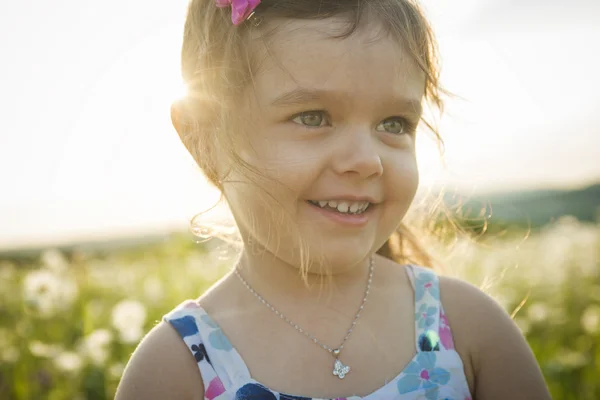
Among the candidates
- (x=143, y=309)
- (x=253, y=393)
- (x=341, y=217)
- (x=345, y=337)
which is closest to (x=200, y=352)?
(x=253, y=393)

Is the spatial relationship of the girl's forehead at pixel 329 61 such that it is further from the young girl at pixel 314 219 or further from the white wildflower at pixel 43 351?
the white wildflower at pixel 43 351

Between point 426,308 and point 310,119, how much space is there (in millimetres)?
730

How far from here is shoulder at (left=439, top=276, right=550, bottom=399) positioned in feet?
5.51

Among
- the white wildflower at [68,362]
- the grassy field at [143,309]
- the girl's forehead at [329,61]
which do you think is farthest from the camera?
the grassy field at [143,309]

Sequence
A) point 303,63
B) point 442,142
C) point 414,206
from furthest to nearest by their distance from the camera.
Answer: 1. point 414,206
2. point 442,142
3. point 303,63

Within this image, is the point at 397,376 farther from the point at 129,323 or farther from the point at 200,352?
the point at 129,323

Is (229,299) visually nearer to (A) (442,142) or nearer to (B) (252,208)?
(B) (252,208)

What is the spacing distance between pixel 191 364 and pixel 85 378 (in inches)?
68.0

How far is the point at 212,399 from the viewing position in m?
1.54

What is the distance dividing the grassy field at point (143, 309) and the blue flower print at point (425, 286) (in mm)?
295

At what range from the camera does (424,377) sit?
162cm

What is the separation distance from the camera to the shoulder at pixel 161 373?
152cm

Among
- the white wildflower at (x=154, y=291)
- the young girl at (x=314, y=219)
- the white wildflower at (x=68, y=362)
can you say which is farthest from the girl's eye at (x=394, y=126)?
the white wildflower at (x=154, y=291)

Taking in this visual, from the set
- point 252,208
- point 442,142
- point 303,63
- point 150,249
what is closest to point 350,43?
point 303,63
